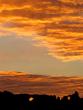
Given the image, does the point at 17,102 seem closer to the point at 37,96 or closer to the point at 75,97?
the point at 37,96

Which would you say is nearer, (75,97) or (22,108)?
(22,108)

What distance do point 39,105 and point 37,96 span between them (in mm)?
1418

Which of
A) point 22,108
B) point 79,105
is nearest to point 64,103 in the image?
point 79,105

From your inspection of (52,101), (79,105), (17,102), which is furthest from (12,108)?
(79,105)

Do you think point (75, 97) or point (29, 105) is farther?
point (75, 97)

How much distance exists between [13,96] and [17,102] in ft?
3.07

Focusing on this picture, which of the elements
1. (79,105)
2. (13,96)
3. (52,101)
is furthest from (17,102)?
(79,105)

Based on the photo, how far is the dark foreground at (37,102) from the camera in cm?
6925

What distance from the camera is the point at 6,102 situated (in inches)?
2709

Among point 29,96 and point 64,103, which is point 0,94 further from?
point 64,103

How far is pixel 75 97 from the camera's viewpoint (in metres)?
76.4

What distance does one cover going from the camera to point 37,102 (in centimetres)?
7156

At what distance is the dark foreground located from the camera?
69250 millimetres

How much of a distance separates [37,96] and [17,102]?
367cm
